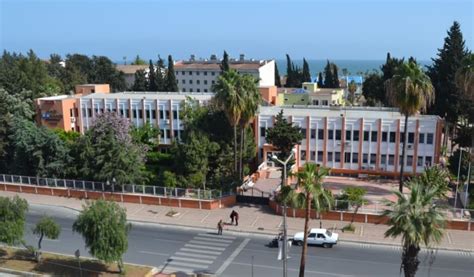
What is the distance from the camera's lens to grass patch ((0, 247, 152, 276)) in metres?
33.8

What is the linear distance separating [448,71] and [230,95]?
115ft

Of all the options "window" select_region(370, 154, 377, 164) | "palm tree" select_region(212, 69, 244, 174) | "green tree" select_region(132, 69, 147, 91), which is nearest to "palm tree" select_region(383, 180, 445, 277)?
"palm tree" select_region(212, 69, 244, 174)

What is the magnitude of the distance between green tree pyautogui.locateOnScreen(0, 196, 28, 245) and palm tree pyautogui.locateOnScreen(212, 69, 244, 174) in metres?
20.6

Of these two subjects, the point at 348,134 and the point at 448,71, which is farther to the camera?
the point at 448,71

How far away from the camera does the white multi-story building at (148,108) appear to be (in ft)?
222

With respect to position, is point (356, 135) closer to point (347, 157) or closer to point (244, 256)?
point (347, 157)

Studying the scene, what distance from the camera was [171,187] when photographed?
1940 inches

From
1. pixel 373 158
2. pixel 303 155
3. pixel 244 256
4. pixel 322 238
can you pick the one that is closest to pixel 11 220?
pixel 244 256

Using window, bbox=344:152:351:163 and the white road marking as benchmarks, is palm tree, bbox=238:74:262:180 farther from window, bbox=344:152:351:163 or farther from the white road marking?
window, bbox=344:152:351:163

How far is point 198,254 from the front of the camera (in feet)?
121

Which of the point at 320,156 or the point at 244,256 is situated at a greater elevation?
the point at 320,156

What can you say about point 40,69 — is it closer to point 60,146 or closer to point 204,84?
point 60,146

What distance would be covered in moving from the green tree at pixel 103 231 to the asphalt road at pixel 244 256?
4406 mm

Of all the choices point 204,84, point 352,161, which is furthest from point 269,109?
point 204,84
